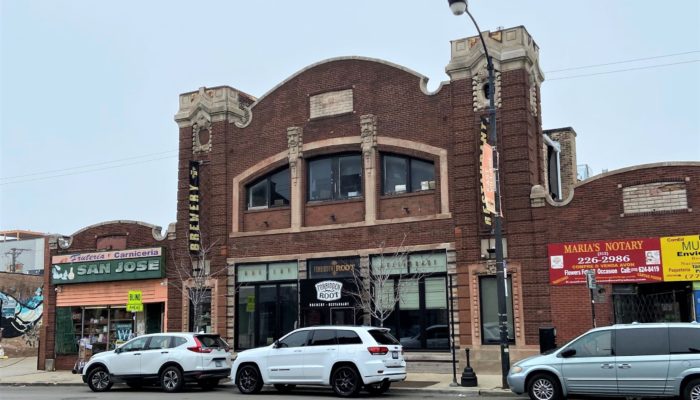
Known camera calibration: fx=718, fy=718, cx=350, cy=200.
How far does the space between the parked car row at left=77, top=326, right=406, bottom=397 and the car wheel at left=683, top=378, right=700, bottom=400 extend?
6.41m

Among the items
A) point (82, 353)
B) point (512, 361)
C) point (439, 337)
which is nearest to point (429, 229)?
point (439, 337)

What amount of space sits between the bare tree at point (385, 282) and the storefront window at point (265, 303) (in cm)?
271

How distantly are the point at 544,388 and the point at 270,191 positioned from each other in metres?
14.5

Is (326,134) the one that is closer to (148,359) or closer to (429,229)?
(429,229)

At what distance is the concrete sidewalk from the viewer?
17953mm

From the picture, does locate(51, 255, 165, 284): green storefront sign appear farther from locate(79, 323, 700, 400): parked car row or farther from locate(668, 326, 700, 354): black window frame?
locate(668, 326, 700, 354): black window frame

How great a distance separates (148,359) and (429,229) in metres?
9.64

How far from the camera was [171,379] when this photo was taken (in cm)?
1994

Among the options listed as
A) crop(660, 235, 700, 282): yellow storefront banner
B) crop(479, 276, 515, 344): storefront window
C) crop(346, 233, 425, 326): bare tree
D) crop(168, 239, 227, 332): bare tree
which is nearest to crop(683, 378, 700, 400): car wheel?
crop(660, 235, 700, 282): yellow storefront banner

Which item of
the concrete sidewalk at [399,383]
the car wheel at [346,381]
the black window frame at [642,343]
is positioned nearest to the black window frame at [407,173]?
the concrete sidewalk at [399,383]

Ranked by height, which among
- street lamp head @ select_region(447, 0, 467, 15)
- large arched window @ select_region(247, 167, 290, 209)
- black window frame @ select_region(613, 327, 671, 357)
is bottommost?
black window frame @ select_region(613, 327, 671, 357)

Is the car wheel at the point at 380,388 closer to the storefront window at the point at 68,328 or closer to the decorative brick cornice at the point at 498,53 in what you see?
the decorative brick cornice at the point at 498,53

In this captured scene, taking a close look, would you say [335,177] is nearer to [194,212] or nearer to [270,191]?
[270,191]

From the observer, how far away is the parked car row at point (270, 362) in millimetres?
17141
